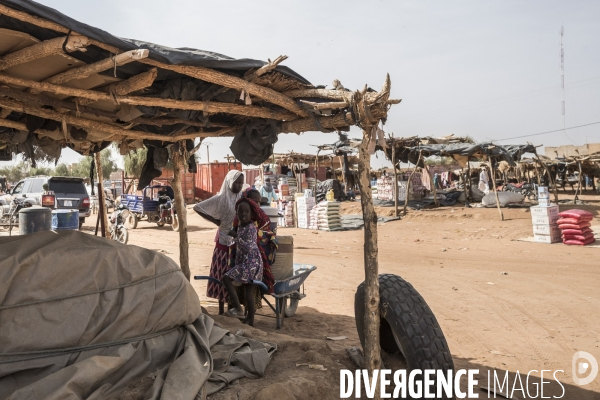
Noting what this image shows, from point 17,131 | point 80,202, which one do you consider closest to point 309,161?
point 80,202

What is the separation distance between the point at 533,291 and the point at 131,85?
6735 millimetres

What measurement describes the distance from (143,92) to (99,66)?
74 centimetres

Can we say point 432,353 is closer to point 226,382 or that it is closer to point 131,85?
point 226,382

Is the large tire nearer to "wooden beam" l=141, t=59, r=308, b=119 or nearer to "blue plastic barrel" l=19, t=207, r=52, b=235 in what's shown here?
"wooden beam" l=141, t=59, r=308, b=119

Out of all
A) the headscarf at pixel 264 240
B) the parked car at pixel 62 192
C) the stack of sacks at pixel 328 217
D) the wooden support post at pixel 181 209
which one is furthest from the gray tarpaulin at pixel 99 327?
the parked car at pixel 62 192

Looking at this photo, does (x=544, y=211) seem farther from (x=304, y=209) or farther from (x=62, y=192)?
(x=62, y=192)

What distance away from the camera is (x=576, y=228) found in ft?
38.3

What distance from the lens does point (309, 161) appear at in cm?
2661

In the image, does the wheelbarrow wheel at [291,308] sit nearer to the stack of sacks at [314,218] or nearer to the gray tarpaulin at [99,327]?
the gray tarpaulin at [99,327]

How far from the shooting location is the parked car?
50.8ft

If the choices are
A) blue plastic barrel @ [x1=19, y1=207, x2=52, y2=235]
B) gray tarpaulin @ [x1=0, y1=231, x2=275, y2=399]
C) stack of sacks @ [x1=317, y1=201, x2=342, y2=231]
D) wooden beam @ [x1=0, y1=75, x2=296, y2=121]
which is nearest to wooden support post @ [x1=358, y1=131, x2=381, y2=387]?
gray tarpaulin @ [x1=0, y1=231, x2=275, y2=399]

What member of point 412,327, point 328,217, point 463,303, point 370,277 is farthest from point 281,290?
point 328,217

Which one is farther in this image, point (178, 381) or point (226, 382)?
point (226, 382)

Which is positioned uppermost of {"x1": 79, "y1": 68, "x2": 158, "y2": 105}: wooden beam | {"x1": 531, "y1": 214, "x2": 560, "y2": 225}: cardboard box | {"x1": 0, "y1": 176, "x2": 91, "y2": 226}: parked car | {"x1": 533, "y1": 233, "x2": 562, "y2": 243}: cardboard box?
{"x1": 79, "y1": 68, "x2": 158, "y2": 105}: wooden beam
